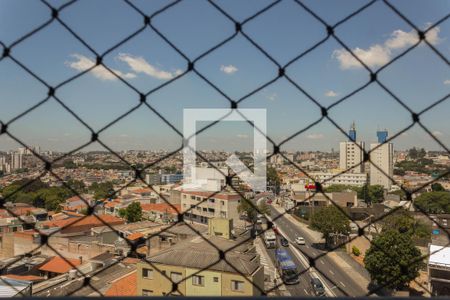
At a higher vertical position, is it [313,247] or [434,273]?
[434,273]

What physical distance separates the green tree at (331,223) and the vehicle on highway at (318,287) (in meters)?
2.74

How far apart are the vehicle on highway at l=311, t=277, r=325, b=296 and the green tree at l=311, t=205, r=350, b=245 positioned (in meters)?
2.74

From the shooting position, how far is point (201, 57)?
646mm

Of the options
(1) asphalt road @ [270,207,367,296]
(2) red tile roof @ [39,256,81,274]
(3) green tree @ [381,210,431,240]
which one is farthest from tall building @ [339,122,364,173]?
(2) red tile roof @ [39,256,81,274]

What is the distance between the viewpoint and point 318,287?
220 inches

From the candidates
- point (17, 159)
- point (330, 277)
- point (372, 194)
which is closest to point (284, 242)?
point (330, 277)

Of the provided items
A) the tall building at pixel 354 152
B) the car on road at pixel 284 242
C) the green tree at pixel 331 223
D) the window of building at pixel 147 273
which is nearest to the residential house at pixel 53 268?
the window of building at pixel 147 273

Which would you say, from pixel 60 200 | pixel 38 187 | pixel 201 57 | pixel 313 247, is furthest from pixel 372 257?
pixel 38 187

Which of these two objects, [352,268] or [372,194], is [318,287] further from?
[372,194]

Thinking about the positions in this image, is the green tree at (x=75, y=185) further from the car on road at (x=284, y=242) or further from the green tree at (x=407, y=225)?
the green tree at (x=407, y=225)

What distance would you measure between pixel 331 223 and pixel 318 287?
10.5 feet

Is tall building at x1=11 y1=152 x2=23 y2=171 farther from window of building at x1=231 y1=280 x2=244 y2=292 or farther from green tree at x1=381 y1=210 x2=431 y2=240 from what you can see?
green tree at x1=381 y1=210 x2=431 y2=240

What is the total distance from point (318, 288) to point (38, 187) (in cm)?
1249

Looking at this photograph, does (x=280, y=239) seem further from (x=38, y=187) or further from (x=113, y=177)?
(x=38, y=187)
